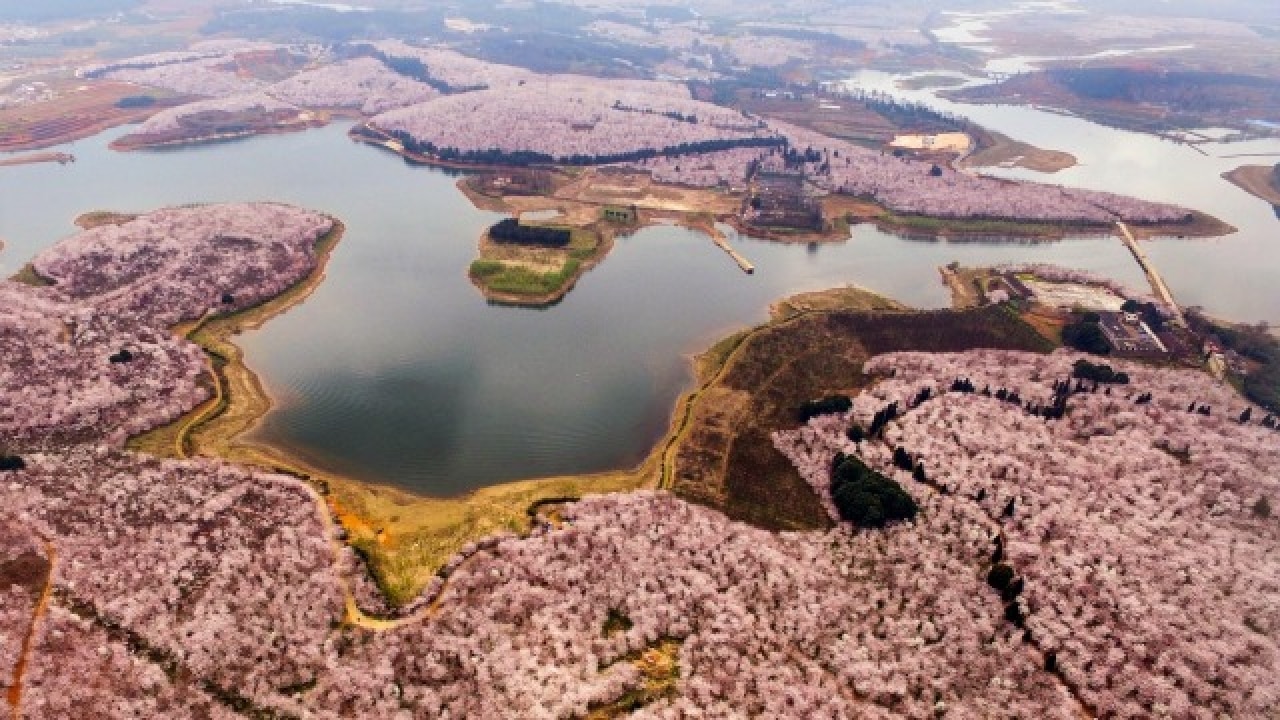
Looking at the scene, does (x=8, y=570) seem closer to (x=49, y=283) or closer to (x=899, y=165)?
(x=49, y=283)

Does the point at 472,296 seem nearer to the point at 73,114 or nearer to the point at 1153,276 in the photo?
the point at 1153,276


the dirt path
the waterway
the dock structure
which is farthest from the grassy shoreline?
the dirt path

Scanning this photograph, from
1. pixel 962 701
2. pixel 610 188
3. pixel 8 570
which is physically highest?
pixel 610 188

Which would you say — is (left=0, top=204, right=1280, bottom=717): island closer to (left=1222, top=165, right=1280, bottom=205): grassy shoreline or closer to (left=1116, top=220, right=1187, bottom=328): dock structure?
(left=1116, top=220, right=1187, bottom=328): dock structure

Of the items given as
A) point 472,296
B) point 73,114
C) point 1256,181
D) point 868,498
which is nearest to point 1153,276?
point 1256,181

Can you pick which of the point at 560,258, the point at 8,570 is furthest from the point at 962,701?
the point at 560,258

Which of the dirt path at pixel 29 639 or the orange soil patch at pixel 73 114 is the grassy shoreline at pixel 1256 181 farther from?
the orange soil patch at pixel 73 114

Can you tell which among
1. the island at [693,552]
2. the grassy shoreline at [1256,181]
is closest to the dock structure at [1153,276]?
the island at [693,552]
